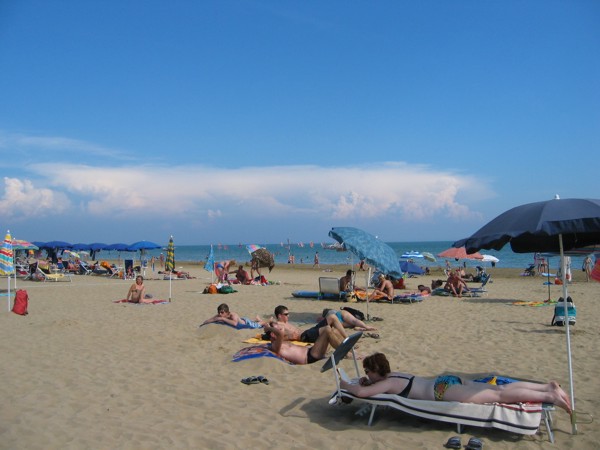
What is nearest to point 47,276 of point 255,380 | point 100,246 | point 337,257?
point 100,246

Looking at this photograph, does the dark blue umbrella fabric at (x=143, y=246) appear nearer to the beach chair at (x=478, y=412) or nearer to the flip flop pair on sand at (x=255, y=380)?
the flip flop pair on sand at (x=255, y=380)

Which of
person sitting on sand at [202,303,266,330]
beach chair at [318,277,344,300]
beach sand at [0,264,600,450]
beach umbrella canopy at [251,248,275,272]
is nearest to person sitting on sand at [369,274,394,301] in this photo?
beach chair at [318,277,344,300]

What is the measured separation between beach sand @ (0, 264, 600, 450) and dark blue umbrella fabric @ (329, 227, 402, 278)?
120 centimetres

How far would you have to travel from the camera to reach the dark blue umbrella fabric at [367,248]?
31.7 ft

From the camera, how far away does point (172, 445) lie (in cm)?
397

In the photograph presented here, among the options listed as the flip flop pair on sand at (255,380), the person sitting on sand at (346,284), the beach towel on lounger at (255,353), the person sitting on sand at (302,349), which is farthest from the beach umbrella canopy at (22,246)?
the flip flop pair on sand at (255,380)

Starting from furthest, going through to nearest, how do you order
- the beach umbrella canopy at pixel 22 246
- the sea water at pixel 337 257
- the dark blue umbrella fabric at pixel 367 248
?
the sea water at pixel 337 257 < the beach umbrella canopy at pixel 22 246 < the dark blue umbrella fabric at pixel 367 248

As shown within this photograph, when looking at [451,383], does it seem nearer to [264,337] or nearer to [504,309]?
[264,337]

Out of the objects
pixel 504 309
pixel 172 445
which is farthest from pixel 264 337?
pixel 504 309

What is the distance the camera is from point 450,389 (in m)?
4.29

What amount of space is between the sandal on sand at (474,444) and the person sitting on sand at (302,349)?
119 inches

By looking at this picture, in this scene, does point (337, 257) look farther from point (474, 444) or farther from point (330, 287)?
point (474, 444)

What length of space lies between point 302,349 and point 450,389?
2.85 metres

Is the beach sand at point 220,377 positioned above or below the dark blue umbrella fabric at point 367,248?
below
